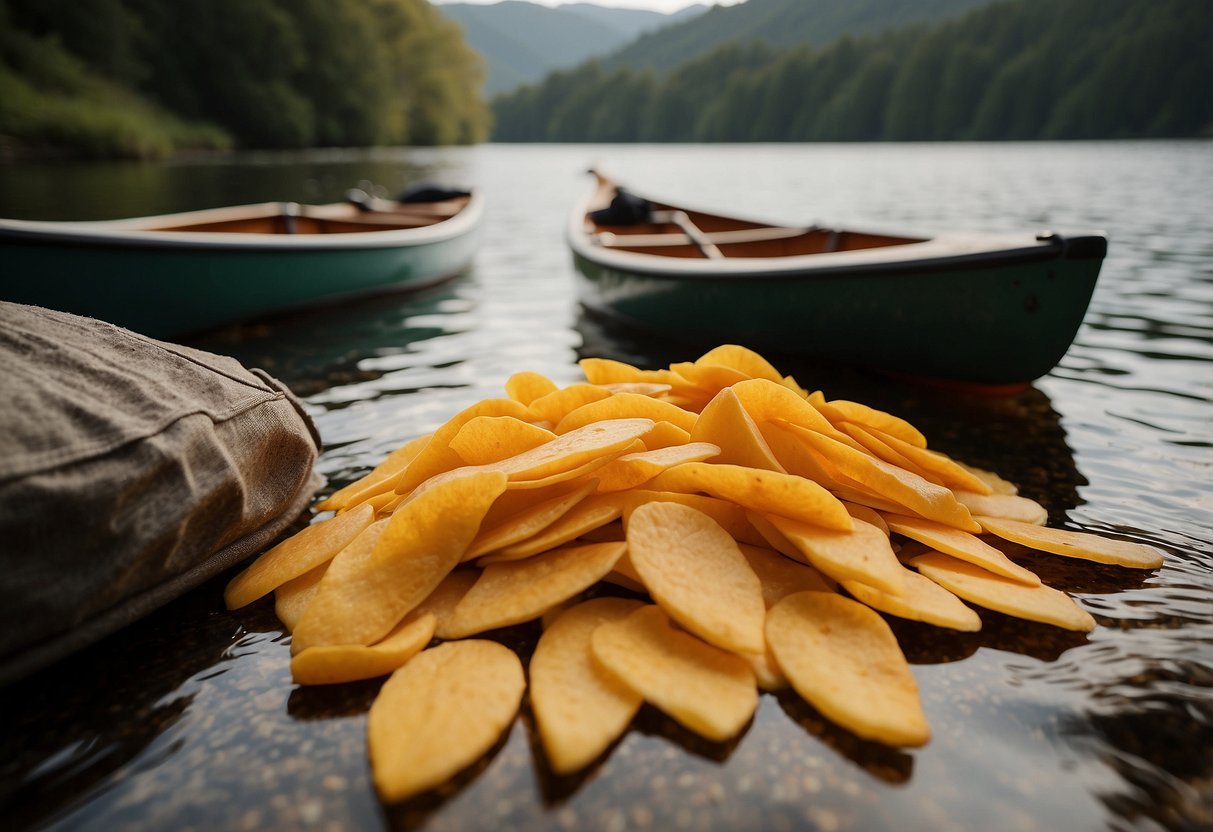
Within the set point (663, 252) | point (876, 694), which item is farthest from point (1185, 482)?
point (663, 252)

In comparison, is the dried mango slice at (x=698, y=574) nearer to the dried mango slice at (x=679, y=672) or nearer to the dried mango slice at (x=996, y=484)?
the dried mango slice at (x=679, y=672)

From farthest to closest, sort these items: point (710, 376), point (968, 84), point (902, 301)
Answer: point (968, 84) → point (902, 301) → point (710, 376)

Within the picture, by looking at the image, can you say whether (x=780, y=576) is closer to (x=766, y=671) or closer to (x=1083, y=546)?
(x=766, y=671)

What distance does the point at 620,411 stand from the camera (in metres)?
2.26

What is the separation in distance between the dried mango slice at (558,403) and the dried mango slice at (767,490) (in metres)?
0.60

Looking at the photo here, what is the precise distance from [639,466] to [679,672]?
0.63m

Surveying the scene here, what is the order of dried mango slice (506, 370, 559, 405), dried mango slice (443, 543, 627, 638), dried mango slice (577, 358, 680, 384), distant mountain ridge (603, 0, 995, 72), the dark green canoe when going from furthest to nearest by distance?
distant mountain ridge (603, 0, 995, 72)
the dark green canoe
dried mango slice (577, 358, 680, 384)
dried mango slice (506, 370, 559, 405)
dried mango slice (443, 543, 627, 638)

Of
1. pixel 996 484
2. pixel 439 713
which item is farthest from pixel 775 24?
pixel 439 713

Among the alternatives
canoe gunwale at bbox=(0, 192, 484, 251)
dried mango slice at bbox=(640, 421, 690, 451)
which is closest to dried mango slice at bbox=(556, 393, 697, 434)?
dried mango slice at bbox=(640, 421, 690, 451)

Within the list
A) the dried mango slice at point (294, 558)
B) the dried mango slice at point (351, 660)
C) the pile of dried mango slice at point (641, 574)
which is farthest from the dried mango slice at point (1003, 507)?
the dried mango slice at point (294, 558)

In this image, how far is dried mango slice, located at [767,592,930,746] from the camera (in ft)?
4.55

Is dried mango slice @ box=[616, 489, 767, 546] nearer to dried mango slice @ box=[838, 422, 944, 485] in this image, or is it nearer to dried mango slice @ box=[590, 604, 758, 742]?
dried mango slice @ box=[590, 604, 758, 742]

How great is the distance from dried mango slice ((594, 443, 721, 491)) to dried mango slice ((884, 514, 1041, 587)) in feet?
1.90

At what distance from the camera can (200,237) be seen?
15.3 ft
